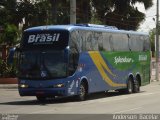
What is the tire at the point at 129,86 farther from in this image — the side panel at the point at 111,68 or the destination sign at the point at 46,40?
the destination sign at the point at 46,40

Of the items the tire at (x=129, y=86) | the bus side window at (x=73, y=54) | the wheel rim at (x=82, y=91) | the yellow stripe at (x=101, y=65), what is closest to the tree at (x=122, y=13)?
the tire at (x=129, y=86)

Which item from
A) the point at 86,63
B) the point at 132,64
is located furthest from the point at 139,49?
the point at 86,63

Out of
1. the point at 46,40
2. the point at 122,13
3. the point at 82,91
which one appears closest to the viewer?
the point at 46,40

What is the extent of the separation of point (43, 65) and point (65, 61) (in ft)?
3.11

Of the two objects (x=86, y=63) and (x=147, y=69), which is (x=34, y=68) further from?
(x=147, y=69)

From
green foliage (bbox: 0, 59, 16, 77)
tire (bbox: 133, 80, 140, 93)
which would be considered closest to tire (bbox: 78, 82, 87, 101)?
tire (bbox: 133, 80, 140, 93)

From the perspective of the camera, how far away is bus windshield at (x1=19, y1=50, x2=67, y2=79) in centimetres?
2252

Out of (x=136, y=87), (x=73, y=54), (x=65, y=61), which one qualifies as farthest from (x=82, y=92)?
(x=136, y=87)

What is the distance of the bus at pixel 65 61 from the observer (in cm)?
2255

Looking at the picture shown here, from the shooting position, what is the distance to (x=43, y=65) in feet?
74.3

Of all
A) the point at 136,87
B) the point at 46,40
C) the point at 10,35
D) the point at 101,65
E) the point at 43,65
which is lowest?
the point at 136,87

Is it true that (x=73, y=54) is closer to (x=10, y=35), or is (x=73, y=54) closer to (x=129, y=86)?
(x=129, y=86)

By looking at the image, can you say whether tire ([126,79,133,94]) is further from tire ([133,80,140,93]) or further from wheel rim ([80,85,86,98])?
wheel rim ([80,85,86,98])

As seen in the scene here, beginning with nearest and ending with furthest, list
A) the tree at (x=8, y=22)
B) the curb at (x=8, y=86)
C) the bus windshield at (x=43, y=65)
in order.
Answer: the bus windshield at (x=43, y=65) → the curb at (x=8, y=86) → the tree at (x=8, y=22)
